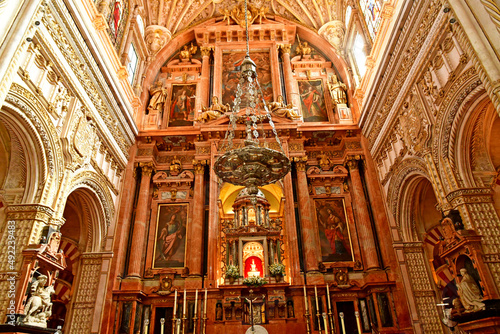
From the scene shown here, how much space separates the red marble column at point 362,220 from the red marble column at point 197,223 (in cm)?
507

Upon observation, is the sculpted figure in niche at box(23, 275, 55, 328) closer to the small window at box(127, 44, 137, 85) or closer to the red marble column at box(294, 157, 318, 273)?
the red marble column at box(294, 157, 318, 273)

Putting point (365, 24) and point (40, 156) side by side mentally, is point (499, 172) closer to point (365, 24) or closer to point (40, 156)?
point (365, 24)

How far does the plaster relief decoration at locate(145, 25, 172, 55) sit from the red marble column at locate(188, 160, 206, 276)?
227 inches

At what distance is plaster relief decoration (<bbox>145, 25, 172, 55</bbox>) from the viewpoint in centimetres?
1559

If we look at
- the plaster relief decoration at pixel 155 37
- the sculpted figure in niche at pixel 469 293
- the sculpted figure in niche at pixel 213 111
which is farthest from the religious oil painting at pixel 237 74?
the sculpted figure in niche at pixel 469 293

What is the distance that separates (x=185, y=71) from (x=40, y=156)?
29.8 feet

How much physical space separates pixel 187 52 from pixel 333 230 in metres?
9.77

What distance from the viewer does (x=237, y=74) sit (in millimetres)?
15648

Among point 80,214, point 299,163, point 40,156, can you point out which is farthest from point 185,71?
point 40,156

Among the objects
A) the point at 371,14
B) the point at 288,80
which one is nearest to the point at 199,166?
the point at 288,80

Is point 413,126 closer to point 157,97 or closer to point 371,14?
point 371,14

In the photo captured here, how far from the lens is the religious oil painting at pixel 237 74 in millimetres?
15180

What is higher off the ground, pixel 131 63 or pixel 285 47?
pixel 285 47

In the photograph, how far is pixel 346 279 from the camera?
11.4 m
